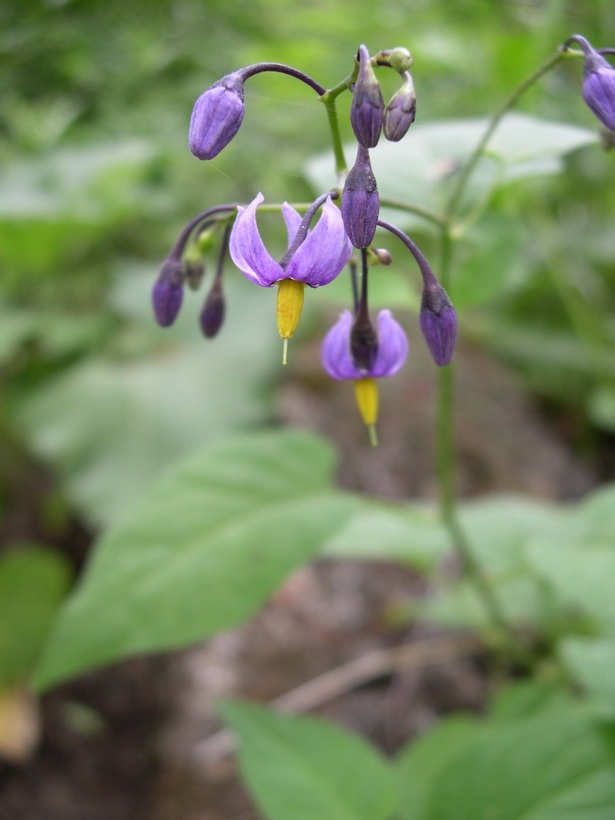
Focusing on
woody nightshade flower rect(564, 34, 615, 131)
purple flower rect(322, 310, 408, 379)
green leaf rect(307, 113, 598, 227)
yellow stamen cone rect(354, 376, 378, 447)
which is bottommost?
yellow stamen cone rect(354, 376, 378, 447)

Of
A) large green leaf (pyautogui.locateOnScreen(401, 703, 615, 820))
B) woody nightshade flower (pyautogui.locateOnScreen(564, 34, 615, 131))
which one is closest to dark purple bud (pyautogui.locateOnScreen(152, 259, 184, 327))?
woody nightshade flower (pyautogui.locateOnScreen(564, 34, 615, 131))

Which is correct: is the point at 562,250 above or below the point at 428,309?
below

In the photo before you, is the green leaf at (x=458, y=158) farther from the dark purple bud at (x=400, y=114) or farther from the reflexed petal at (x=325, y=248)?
the reflexed petal at (x=325, y=248)

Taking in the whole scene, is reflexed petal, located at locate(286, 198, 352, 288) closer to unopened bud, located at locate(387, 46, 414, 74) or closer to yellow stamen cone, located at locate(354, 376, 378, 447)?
unopened bud, located at locate(387, 46, 414, 74)

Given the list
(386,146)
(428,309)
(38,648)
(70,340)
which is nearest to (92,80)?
(70,340)

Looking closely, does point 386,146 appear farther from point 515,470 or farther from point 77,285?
point 77,285

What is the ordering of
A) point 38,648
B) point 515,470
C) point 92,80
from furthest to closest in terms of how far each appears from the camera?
point 515,470 < point 92,80 < point 38,648

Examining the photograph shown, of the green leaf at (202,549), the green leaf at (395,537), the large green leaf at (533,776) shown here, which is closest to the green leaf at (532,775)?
the large green leaf at (533,776)
